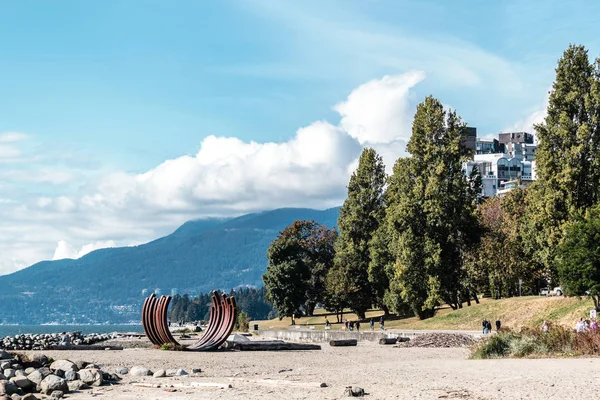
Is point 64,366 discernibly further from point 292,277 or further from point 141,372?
point 292,277

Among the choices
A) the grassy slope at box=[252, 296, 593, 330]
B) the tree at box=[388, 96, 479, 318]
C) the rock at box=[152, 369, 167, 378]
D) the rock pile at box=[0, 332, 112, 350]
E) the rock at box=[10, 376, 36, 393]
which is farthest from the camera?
the tree at box=[388, 96, 479, 318]

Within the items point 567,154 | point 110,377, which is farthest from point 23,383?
point 567,154

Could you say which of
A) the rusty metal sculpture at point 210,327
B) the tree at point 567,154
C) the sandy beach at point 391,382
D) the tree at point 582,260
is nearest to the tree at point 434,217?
the tree at point 567,154

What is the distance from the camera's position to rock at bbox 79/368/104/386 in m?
20.9

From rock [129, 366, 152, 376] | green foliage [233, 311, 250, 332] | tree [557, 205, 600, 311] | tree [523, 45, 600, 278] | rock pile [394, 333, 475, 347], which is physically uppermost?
tree [523, 45, 600, 278]

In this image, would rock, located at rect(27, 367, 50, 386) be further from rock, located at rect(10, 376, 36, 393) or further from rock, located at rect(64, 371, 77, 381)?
rock, located at rect(10, 376, 36, 393)

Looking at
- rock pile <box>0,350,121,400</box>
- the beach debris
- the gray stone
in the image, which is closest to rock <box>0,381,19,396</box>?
rock pile <box>0,350,121,400</box>

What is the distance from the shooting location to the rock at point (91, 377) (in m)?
20.9

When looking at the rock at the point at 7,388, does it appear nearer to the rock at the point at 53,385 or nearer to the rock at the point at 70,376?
the rock at the point at 53,385

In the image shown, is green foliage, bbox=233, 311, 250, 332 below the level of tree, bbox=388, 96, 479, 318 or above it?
below

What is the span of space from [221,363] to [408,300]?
113 ft

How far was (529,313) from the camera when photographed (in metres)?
53.5

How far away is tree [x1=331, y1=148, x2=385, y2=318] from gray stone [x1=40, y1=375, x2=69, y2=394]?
58.8 m

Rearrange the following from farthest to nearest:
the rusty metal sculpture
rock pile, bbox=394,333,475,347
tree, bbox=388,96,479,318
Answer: tree, bbox=388,96,479,318
rock pile, bbox=394,333,475,347
the rusty metal sculpture
